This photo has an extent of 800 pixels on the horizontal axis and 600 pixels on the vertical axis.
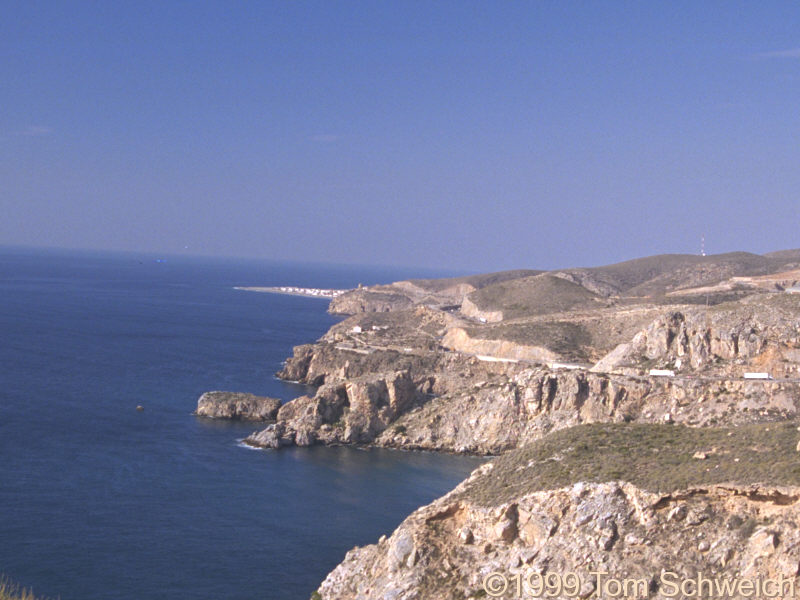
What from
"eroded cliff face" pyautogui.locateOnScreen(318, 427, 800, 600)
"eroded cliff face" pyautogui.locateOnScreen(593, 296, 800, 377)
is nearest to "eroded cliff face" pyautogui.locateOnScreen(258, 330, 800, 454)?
"eroded cliff face" pyautogui.locateOnScreen(593, 296, 800, 377)

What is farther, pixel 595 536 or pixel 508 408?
pixel 508 408

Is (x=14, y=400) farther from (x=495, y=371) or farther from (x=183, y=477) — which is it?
(x=495, y=371)

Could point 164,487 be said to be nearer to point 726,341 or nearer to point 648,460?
point 648,460

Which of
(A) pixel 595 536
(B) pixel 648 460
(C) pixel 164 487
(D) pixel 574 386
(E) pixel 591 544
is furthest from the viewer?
(D) pixel 574 386

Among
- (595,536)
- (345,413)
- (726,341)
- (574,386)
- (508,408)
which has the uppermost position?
(726,341)

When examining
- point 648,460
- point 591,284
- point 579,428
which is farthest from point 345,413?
point 591,284

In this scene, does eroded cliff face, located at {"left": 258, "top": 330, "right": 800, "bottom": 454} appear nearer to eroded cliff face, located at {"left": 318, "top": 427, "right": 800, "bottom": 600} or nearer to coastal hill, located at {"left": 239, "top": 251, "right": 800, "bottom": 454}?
coastal hill, located at {"left": 239, "top": 251, "right": 800, "bottom": 454}

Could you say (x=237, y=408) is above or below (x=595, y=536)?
below

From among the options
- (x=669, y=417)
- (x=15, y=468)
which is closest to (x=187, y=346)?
(x=15, y=468)

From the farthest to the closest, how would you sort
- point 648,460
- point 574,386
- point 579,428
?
1. point 574,386
2. point 579,428
3. point 648,460
